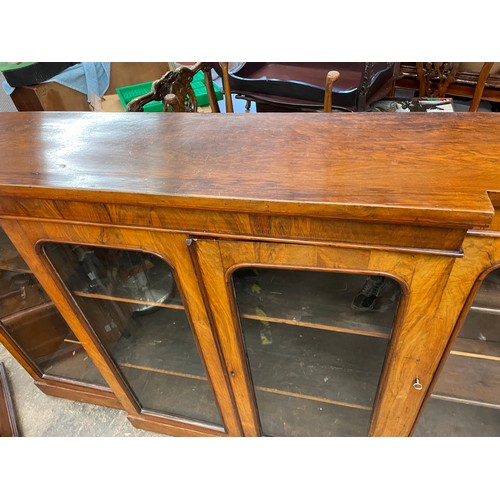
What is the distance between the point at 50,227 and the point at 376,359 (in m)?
0.69

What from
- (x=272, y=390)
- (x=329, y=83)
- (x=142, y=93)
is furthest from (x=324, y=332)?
(x=142, y=93)

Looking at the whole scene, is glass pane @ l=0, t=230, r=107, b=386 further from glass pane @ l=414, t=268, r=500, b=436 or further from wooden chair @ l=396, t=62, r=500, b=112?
wooden chair @ l=396, t=62, r=500, b=112

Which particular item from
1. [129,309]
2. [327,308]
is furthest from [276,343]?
[129,309]

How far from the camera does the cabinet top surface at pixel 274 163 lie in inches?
18.7

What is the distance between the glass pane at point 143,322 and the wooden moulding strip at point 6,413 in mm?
510

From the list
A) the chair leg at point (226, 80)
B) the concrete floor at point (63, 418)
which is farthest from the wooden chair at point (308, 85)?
the concrete floor at point (63, 418)

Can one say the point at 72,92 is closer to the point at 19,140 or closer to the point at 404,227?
the point at 19,140

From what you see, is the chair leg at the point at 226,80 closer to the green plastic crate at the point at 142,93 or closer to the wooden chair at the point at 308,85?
the wooden chair at the point at 308,85

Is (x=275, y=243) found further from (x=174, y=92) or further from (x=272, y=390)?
(x=174, y=92)

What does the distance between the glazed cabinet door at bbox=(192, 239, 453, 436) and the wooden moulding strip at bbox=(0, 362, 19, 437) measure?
0.86 metres

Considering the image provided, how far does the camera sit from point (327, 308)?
2.38ft

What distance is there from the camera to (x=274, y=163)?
0.56 metres

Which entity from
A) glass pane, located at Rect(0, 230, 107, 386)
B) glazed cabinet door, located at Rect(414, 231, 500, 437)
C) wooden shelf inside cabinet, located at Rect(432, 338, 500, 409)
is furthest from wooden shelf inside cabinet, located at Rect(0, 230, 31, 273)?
wooden shelf inside cabinet, located at Rect(432, 338, 500, 409)

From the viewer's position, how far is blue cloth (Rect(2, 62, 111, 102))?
2111mm
